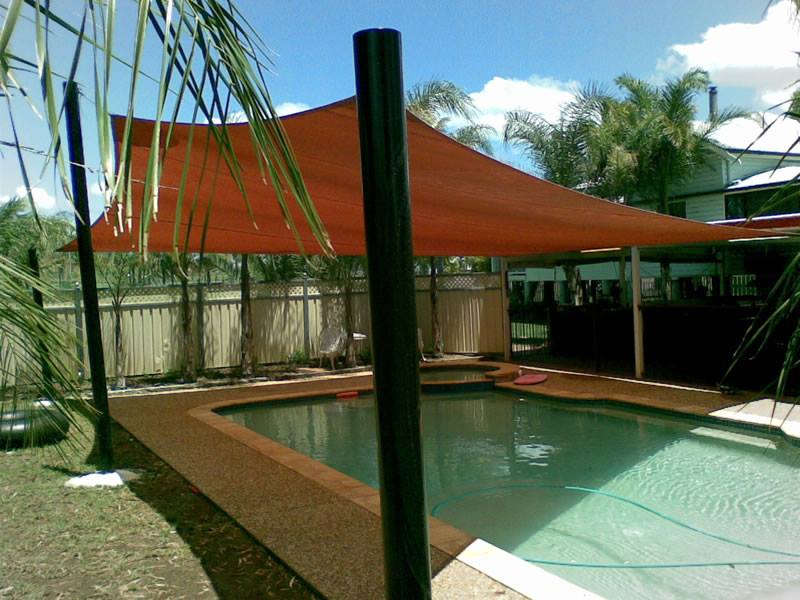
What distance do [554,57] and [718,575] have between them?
1487 centimetres

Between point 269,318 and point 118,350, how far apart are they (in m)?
2.91

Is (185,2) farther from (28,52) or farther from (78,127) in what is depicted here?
(78,127)

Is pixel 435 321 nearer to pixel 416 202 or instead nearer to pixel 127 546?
pixel 416 202

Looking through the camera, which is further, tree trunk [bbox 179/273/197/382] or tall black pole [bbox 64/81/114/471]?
tree trunk [bbox 179/273/197/382]

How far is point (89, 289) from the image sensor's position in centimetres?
530

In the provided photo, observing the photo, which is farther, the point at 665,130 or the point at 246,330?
the point at 665,130

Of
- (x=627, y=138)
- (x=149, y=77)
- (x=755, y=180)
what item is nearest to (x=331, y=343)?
(x=627, y=138)

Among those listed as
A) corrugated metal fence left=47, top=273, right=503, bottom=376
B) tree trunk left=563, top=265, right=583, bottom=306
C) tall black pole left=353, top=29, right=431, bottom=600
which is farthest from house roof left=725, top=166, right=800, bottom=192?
tall black pole left=353, top=29, right=431, bottom=600

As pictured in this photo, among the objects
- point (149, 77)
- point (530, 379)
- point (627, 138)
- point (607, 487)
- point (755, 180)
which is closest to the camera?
point (149, 77)

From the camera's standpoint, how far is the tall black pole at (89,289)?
16.6ft

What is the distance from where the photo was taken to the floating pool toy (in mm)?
10656

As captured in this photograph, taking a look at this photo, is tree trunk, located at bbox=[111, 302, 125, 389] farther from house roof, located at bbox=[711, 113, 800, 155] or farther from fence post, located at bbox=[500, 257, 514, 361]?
house roof, located at bbox=[711, 113, 800, 155]

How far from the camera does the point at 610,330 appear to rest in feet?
42.7

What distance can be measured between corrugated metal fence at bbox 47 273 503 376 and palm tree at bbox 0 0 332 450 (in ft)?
37.0
